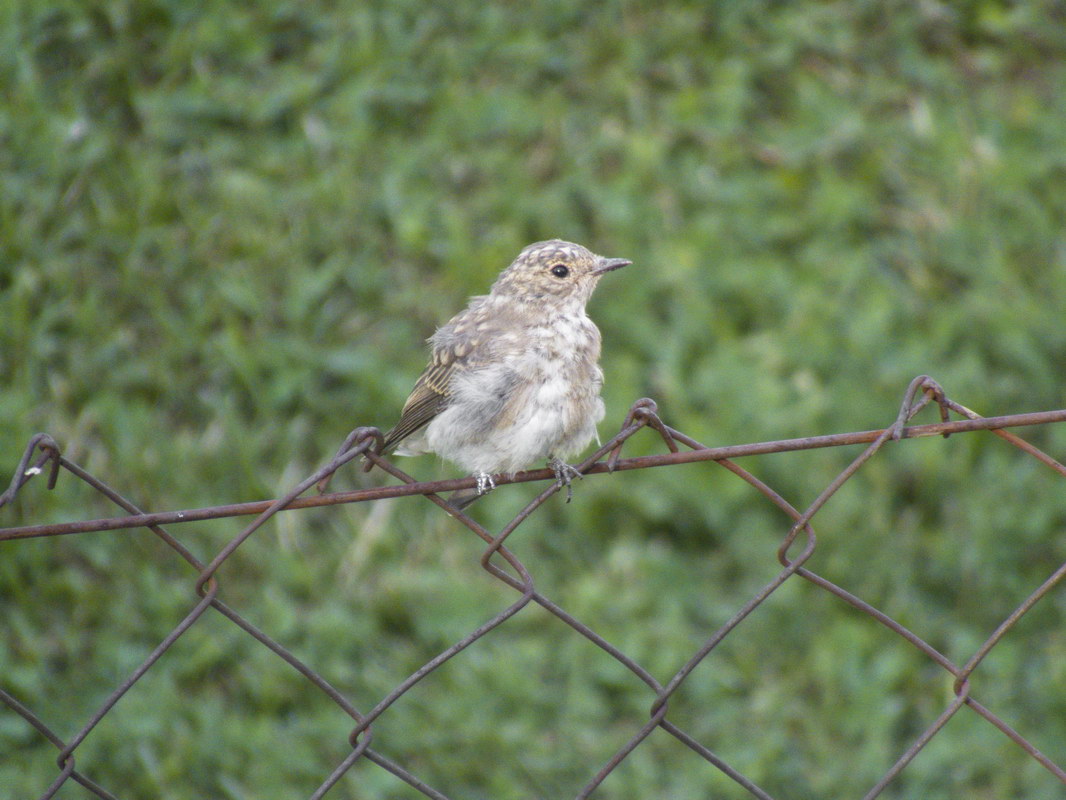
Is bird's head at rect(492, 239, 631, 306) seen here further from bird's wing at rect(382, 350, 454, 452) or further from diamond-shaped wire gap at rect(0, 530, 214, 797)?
diamond-shaped wire gap at rect(0, 530, 214, 797)

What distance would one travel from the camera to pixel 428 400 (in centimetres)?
330

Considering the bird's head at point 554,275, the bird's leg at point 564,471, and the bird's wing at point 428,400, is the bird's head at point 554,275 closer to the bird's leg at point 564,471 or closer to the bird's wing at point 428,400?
the bird's wing at point 428,400

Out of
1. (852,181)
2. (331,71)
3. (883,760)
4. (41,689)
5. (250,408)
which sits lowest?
(883,760)

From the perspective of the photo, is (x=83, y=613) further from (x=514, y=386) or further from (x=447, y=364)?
(x=514, y=386)

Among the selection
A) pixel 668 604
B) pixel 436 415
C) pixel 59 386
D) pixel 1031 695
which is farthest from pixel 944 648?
pixel 59 386

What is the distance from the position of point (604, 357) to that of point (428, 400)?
179 centimetres

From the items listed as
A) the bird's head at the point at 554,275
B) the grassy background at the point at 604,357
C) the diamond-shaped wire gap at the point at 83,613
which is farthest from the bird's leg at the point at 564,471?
the diamond-shaped wire gap at the point at 83,613

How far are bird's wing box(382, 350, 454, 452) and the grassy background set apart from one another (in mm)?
1206

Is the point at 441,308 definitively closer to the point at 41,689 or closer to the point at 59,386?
the point at 59,386

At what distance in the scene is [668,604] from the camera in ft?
14.4

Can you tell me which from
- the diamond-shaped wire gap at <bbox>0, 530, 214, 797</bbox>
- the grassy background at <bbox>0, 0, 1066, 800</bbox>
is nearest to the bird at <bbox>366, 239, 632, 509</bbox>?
the grassy background at <bbox>0, 0, 1066, 800</bbox>

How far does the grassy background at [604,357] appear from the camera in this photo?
406cm

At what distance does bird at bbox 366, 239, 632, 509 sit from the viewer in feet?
10.5

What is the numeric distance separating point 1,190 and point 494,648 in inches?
108
